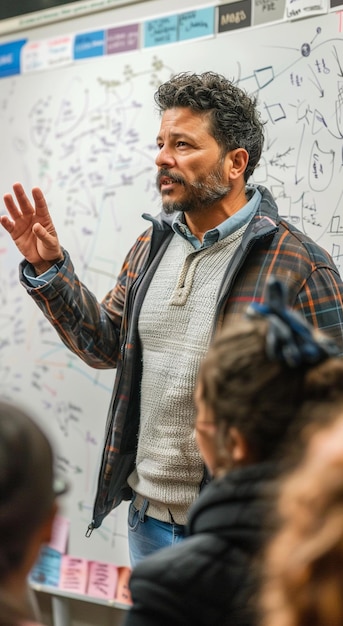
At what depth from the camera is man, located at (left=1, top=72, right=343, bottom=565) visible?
1662 millimetres

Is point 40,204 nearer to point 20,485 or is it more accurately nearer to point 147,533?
point 147,533

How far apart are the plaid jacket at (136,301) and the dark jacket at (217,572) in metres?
0.76

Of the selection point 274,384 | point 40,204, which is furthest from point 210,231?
point 274,384

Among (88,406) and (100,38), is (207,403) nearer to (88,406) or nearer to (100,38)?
(88,406)

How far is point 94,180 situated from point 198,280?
895 millimetres

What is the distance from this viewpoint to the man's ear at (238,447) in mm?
988

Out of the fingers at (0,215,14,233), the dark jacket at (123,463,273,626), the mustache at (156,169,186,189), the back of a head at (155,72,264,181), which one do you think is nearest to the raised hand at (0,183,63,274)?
the fingers at (0,215,14,233)

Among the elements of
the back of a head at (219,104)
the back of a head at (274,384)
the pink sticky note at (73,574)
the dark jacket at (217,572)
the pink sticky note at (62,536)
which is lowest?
the pink sticky note at (73,574)

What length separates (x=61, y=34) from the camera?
2.57m

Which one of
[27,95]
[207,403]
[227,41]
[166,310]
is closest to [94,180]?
[27,95]

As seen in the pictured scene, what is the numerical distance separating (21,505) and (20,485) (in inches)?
0.9

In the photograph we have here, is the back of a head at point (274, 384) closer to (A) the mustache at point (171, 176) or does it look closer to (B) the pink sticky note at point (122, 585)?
(A) the mustache at point (171, 176)

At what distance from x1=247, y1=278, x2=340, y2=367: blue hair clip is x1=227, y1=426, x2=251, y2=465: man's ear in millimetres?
111

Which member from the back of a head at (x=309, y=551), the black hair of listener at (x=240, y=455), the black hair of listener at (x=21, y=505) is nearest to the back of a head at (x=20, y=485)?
the black hair of listener at (x=21, y=505)
